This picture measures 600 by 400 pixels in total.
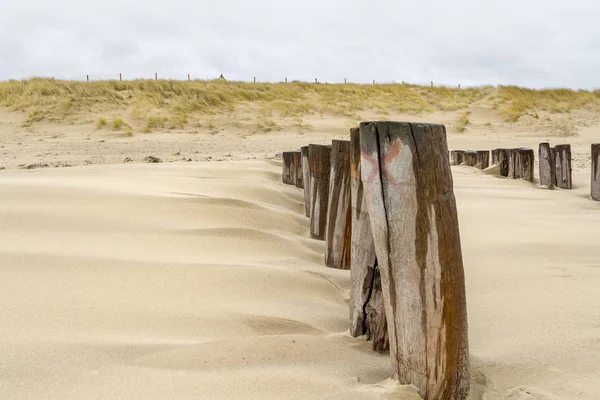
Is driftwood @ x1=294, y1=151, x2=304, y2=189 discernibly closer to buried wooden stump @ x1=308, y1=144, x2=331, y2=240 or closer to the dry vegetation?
buried wooden stump @ x1=308, y1=144, x2=331, y2=240

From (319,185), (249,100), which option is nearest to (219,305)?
(319,185)

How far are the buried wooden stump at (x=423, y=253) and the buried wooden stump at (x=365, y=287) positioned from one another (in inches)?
16.7

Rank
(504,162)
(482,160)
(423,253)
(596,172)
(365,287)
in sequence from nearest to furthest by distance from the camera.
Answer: (423,253) → (365,287) → (596,172) → (504,162) → (482,160)

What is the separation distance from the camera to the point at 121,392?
5.55 ft

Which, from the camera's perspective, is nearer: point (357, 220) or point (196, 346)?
point (196, 346)

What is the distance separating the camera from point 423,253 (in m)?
1.72

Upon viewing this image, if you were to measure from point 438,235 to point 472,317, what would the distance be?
1112mm

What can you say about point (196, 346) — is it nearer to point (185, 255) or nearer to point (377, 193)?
point (377, 193)

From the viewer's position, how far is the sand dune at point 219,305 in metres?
1.82

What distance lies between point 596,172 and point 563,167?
1.69 meters

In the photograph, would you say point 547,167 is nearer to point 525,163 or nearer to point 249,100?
point 525,163

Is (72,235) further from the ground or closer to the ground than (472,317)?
further from the ground

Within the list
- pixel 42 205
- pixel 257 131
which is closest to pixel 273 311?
pixel 42 205

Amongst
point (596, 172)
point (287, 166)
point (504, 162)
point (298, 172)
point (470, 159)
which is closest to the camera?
point (596, 172)
